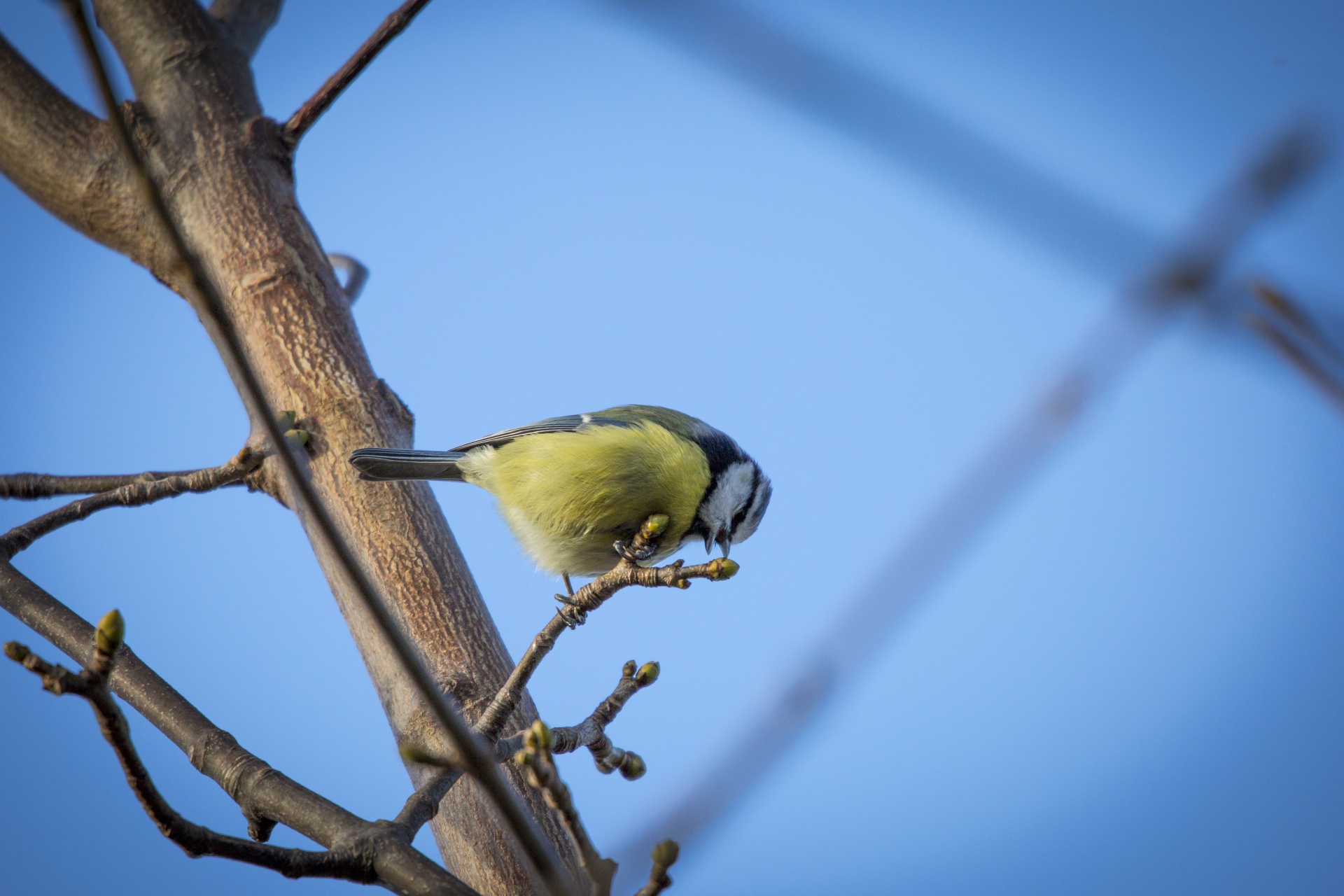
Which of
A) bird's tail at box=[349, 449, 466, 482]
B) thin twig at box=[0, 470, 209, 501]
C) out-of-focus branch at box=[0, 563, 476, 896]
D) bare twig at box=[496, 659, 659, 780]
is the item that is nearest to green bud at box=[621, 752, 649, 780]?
bare twig at box=[496, 659, 659, 780]

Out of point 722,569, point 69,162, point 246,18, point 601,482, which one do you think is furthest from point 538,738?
point 246,18

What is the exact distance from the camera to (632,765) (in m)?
1.86

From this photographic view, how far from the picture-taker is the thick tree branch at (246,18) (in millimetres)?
2781

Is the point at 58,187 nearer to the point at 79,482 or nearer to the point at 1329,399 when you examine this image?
the point at 79,482

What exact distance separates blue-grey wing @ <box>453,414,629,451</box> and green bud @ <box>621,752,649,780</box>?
1.16 m

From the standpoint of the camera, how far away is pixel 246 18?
283cm

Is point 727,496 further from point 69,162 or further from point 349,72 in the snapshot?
point 69,162

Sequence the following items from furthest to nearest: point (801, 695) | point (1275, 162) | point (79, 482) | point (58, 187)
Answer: point (58, 187)
point (79, 482)
point (801, 695)
point (1275, 162)

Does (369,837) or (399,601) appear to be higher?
(399,601)

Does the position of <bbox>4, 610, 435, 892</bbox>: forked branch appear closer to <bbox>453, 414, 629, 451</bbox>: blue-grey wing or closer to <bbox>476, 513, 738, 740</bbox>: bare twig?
<bbox>476, 513, 738, 740</bbox>: bare twig

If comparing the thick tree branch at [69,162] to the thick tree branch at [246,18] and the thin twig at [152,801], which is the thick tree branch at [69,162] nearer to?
the thick tree branch at [246,18]

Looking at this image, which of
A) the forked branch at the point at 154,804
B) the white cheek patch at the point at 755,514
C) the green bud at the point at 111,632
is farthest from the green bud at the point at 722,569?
the white cheek patch at the point at 755,514

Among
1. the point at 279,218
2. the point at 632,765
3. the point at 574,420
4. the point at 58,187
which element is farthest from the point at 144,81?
the point at 632,765

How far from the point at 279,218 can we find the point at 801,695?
82.1 inches
